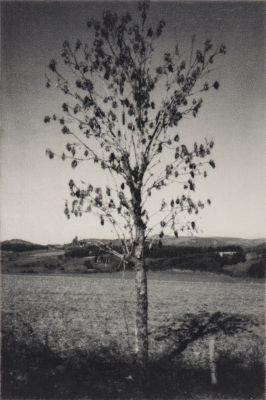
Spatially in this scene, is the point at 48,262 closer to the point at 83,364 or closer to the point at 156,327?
the point at 156,327

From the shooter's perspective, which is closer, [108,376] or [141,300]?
[141,300]

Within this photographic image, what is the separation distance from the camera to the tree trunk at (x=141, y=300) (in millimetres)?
7043

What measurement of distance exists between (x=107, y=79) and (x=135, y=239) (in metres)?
3.09

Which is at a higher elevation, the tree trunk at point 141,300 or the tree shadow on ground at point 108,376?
the tree trunk at point 141,300

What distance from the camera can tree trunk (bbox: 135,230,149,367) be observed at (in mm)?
7043

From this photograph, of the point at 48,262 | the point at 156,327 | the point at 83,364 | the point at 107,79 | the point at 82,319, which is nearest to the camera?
the point at 107,79

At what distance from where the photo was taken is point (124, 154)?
7172 mm

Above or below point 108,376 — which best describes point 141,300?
Result: above

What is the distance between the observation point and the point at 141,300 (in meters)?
7.06

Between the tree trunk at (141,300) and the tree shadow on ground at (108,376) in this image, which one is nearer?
the tree shadow on ground at (108,376)

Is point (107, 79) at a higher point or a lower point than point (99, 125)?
higher

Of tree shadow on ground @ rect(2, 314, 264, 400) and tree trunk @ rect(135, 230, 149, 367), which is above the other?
tree trunk @ rect(135, 230, 149, 367)

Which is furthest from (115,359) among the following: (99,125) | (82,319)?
(82,319)

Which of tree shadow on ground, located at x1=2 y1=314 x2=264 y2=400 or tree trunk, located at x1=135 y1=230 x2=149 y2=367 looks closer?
tree shadow on ground, located at x1=2 y1=314 x2=264 y2=400
